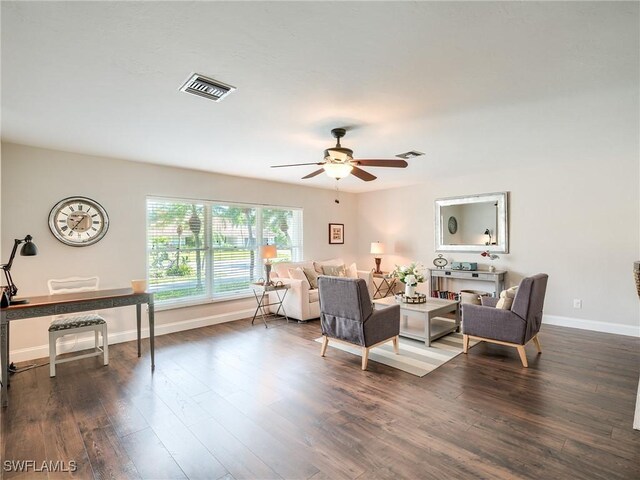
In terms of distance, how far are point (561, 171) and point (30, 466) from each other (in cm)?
656

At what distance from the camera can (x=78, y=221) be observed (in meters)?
4.00

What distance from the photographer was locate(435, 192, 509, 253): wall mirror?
537 centimetres

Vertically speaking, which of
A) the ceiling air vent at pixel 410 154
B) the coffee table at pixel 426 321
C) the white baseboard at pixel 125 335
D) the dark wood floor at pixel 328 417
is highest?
the ceiling air vent at pixel 410 154

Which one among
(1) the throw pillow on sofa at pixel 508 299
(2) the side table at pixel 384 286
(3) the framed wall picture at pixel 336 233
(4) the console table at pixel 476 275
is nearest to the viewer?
(1) the throw pillow on sofa at pixel 508 299

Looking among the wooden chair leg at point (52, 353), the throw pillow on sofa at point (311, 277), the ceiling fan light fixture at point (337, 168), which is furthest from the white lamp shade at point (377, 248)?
the wooden chair leg at point (52, 353)

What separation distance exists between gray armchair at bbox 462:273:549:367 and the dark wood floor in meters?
0.26

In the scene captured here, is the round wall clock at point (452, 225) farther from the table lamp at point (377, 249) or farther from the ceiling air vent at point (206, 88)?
the ceiling air vent at point (206, 88)

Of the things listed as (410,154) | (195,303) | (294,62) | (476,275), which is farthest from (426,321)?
(195,303)

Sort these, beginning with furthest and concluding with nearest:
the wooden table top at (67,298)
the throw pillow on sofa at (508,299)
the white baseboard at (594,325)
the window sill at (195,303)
A: the window sill at (195,303) < the white baseboard at (594,325) < the throw pillow on sofa at (508,299) < the wooden table top at (67,298)

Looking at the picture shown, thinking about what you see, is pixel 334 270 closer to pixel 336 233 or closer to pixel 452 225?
pixel 336 233

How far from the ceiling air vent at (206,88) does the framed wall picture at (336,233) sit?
4834 millimetres

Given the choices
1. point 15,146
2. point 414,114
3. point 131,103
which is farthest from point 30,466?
point 414,114

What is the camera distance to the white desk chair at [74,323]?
3.21 m

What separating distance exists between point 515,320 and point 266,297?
393 cm
